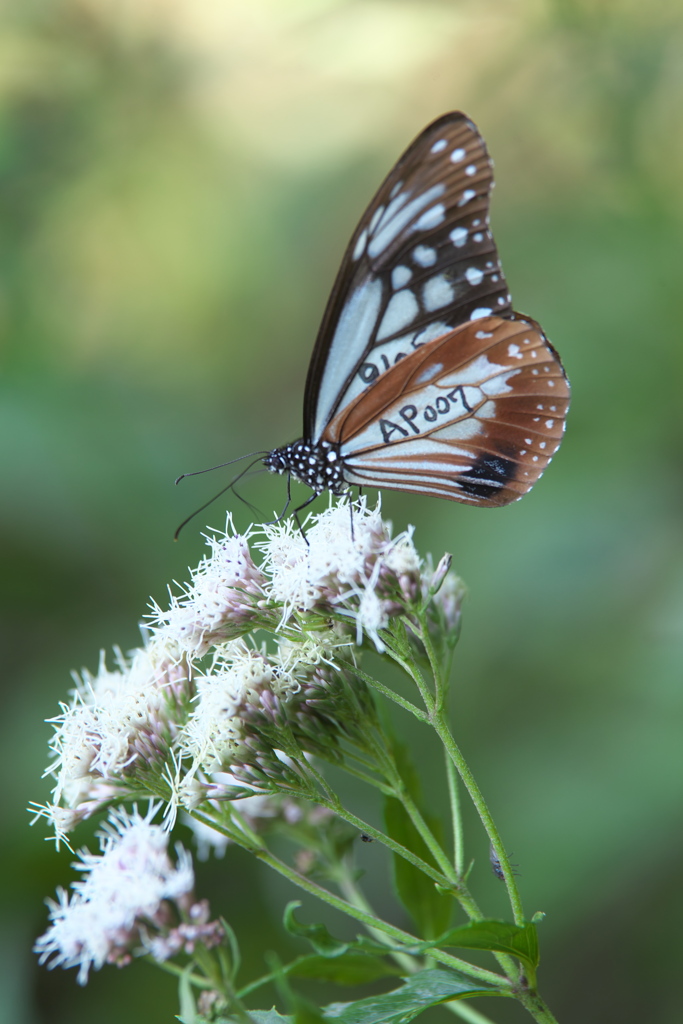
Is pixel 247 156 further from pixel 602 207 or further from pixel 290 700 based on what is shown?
pixel 290 700

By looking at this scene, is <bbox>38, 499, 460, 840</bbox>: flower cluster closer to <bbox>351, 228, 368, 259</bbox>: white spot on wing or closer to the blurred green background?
<bbox>351, 228, 368, 259</bbox>: white spot on wing

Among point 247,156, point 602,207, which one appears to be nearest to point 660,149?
point 602,207

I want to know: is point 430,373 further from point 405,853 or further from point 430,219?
point 405,853

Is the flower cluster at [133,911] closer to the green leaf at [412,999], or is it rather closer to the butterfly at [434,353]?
the green leaf at [412,999]

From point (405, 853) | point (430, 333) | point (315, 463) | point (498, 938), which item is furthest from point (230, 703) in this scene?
point (430, 333)

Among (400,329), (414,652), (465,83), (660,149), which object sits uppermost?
(465,83)

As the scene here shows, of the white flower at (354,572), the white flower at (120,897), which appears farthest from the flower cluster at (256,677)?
the white flower at (120,897)
